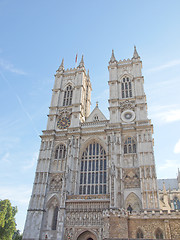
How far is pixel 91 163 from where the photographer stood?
94.5 ft

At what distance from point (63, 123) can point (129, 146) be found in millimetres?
10479

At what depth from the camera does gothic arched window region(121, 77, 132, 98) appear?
33362mm

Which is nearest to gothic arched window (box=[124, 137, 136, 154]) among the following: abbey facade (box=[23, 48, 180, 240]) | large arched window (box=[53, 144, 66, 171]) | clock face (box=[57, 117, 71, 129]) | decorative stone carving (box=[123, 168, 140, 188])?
abbey facade (box=[23, 48, 180, 240])

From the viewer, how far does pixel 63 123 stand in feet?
109

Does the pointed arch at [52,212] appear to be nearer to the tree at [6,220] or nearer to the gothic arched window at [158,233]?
the tree at [6,220]

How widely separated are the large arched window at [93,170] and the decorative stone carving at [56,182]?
2.61 metres

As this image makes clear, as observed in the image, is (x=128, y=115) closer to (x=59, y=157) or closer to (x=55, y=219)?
(x=59, y=157)

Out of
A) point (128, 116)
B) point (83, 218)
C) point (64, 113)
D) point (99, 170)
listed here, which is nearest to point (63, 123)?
point (64, 113)

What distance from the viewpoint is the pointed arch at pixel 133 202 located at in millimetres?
24578

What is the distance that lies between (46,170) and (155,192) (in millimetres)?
13654

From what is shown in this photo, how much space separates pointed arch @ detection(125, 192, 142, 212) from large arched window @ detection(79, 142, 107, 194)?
2945 millimetres

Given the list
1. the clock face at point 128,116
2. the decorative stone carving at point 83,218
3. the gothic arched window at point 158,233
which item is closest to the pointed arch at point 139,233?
the gothic arched window at point 158,233

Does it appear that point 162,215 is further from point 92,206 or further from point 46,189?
point 46,189

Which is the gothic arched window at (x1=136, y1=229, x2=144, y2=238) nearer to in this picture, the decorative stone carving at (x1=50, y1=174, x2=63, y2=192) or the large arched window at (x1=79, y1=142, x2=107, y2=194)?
the large arched window at (x1=79, y1=142, x2=107, y2=194)
